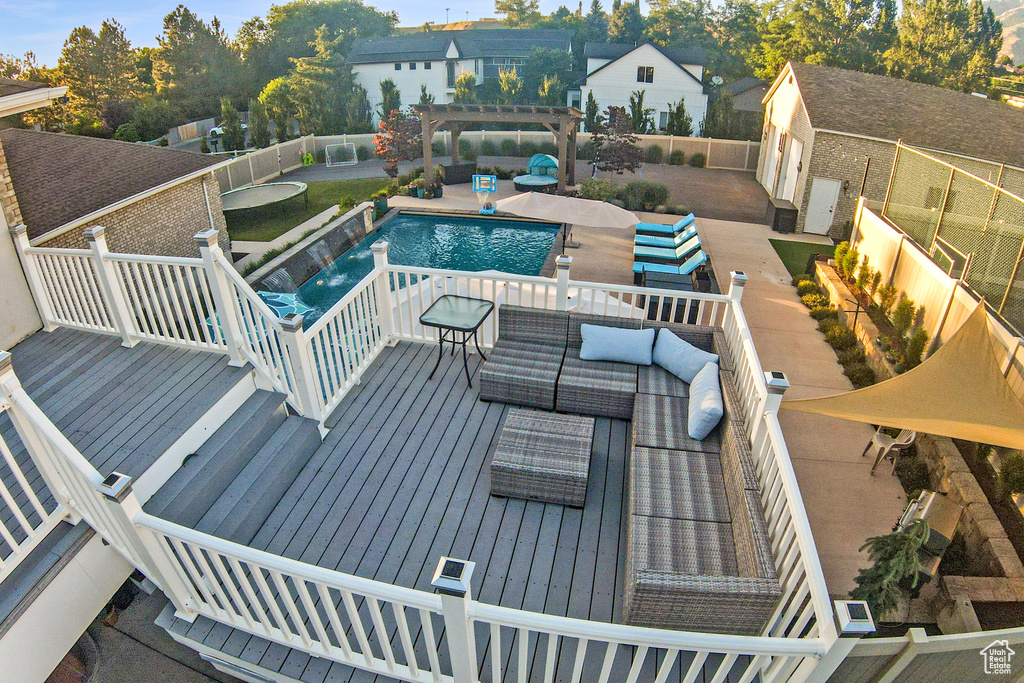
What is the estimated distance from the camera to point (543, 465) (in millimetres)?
4129

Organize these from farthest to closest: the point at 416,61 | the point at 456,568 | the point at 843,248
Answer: the point at 416,61, the point at 843,248, the point at 456,568

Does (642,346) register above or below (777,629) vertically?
above

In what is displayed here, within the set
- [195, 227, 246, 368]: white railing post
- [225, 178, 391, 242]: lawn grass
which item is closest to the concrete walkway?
[195, 227, 246, 368]: white railing post

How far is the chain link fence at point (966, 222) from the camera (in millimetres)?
6316

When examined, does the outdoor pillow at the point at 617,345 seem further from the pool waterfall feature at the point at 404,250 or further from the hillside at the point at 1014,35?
the hillside at the point at 1014,35

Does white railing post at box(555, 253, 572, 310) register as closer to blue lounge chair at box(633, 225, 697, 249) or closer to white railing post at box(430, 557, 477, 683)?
white railing post at box(430, 557, 477, 683)

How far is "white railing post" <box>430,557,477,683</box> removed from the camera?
2305 millimetres

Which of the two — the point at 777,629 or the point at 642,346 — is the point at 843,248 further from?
the point at 777,629

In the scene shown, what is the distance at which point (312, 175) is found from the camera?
70.6 ft

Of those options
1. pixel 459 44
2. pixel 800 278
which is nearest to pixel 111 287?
pixel 800 278

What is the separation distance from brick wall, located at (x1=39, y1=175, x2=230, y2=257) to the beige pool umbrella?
20.0 ft

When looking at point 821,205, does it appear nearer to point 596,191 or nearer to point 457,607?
point 596,191

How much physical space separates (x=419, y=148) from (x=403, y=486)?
19744mm

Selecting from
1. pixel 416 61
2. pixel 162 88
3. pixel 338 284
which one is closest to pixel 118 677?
pixel 338 284
